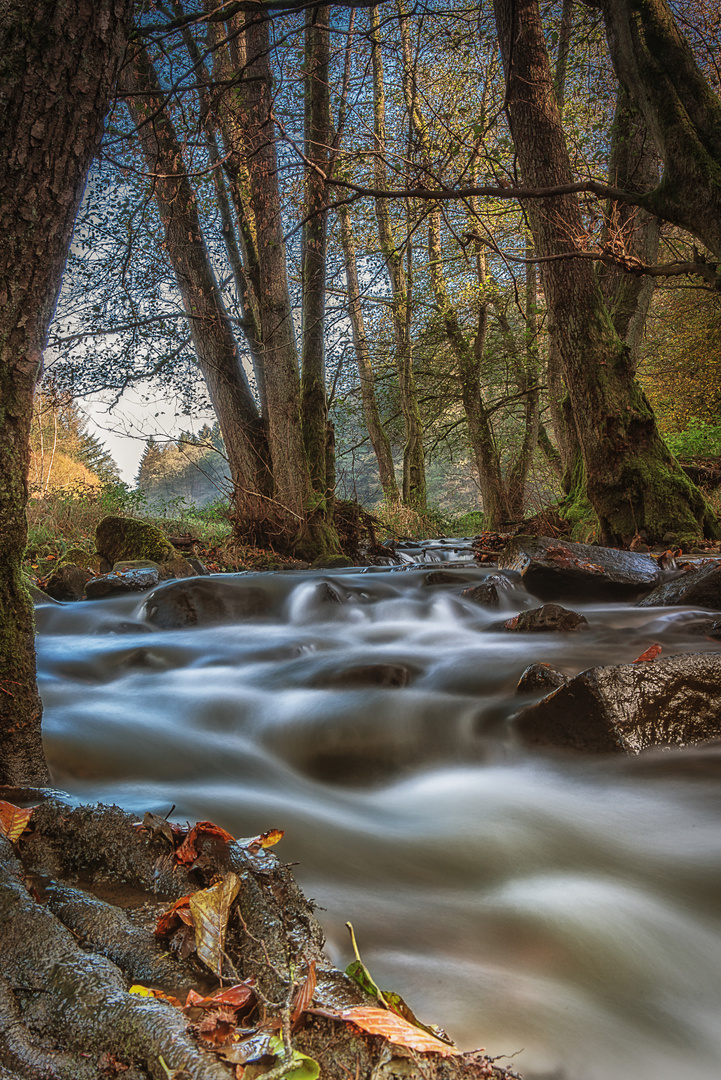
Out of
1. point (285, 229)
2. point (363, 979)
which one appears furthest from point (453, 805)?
point (285, 229)

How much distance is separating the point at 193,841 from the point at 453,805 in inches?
62.2

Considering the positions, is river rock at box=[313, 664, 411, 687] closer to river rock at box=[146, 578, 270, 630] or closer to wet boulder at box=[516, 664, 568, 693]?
wet boulder at box=[516, 664, 568, 693]

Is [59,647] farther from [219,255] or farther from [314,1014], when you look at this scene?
[219,255]

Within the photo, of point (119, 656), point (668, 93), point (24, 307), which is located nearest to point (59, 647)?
point (119, 656)

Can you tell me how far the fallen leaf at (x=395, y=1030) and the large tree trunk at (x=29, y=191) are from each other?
5.06ft

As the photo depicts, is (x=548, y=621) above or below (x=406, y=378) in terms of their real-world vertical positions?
below

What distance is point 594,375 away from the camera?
7.45 m

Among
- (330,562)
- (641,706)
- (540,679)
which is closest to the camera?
(641,706)

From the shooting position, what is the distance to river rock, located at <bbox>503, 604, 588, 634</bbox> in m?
5.19

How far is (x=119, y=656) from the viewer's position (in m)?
5.09

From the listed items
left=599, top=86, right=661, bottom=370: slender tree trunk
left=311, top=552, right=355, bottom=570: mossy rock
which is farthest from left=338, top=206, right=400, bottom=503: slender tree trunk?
left=311, top=552, right=355, bottom=570: mossy rock

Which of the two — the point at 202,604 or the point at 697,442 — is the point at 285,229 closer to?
the point at 202,604

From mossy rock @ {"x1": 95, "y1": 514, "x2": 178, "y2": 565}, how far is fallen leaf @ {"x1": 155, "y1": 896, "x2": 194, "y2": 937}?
7.98 meters

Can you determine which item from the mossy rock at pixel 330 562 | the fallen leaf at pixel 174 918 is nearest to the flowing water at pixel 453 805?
the fallen leaf at pixel 174 918
